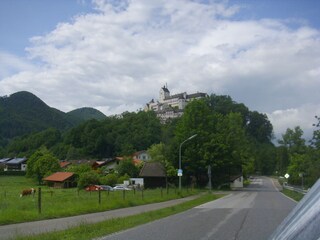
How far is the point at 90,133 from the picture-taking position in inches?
5709

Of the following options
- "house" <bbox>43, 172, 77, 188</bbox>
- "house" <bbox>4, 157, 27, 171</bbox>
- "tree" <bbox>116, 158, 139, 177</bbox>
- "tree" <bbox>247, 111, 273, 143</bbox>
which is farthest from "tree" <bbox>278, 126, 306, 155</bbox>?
"house" <bbox>4, 157, 27, 171</bbox>

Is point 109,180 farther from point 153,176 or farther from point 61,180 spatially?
point 61,180

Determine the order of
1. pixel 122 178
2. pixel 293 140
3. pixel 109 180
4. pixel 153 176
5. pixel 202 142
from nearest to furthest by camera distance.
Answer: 1. pixel 202 142
2. pixel 153 176
3. pixel 109 180
4. pixel 122 178
5. pixel 293 140

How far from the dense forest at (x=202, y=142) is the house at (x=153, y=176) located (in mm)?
2059

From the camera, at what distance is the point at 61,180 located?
260ft

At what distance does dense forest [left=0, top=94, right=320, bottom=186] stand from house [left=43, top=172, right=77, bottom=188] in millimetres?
16155

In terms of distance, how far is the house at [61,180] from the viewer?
79.8 m

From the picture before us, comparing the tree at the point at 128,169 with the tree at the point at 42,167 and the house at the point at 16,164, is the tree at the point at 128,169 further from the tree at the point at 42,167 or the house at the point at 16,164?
the house at the point at 16,164

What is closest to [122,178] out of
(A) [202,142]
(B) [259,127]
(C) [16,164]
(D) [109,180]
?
(D) [109,180]

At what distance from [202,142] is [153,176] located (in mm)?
10615

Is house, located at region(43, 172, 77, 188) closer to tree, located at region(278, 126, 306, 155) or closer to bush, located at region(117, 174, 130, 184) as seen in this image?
bush, located at region(117, 174, 130, 184)

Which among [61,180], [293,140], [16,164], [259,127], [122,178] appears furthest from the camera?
[259,127]

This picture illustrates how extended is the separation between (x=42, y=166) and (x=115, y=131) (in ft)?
185

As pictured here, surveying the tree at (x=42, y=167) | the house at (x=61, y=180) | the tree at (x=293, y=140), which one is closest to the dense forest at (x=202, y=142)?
the tree at (x=293, y=140)
